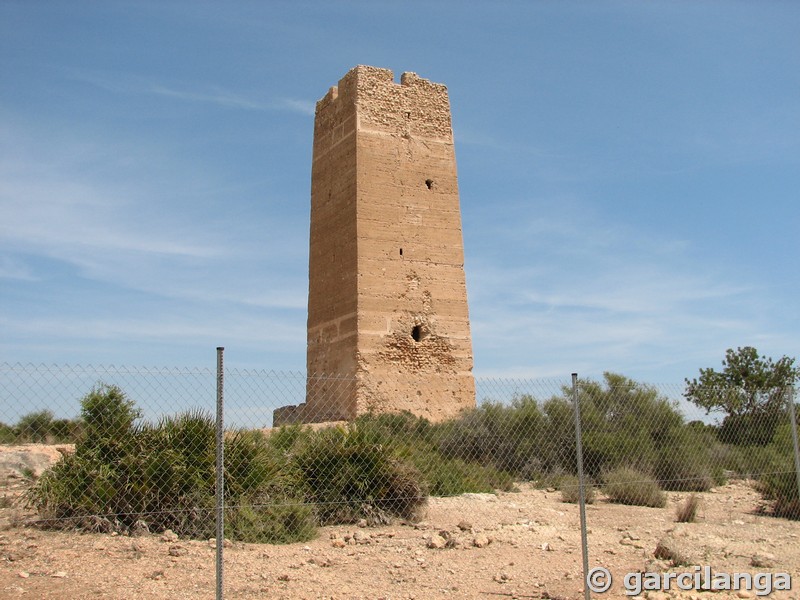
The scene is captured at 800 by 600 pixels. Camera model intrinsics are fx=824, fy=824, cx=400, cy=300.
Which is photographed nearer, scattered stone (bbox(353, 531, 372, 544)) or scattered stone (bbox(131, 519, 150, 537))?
scattered stone (bbox(131, 519, 150, 537))

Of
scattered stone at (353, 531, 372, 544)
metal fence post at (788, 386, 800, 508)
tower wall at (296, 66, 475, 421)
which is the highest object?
tower wall at (296, 66, 475, 421)

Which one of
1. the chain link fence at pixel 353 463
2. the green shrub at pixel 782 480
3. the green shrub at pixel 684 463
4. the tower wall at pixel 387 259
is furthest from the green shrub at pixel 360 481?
the tower wall at pixel 387 259

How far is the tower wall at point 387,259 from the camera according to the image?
17.3 metres

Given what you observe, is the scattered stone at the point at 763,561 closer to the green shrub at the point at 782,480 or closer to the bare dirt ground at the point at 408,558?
the bare dirt ground at the point at 408,558

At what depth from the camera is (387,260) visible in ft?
58.0

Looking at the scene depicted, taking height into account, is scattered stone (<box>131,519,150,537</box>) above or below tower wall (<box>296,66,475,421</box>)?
below

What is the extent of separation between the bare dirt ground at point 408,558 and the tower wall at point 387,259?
21.9ft

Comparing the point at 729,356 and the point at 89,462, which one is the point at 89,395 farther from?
the point at 729,356

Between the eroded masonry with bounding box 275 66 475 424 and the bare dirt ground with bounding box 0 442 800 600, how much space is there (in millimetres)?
6661

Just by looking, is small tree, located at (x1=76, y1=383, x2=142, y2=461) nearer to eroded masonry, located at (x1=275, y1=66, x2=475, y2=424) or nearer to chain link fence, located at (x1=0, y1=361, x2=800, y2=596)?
chain link fence, located at (x1=0, y1=361, x2=800, y2=596)

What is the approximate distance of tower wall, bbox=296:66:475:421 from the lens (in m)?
17.3

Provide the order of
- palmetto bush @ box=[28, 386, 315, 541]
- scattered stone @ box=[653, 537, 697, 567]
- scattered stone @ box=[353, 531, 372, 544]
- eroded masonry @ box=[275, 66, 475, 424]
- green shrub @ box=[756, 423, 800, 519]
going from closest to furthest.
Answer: scattered stone @ box=[653, 537, 697, 567] → palmetto bush @ box=[28, 386, 315, 541] → scattered stone @ box=[353, 531, 372, 544] → green shrub @ box=[756, 423, 800, 519] → eroded masonry @ box=[275, 66, 475, 424]

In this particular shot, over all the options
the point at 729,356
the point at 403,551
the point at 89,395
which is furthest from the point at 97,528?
the point at 729,356

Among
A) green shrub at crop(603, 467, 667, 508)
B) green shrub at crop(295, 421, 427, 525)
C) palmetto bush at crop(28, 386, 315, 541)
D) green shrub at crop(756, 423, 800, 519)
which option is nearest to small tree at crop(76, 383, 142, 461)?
palmetto bush at crop(28, 386, 315, 541)
